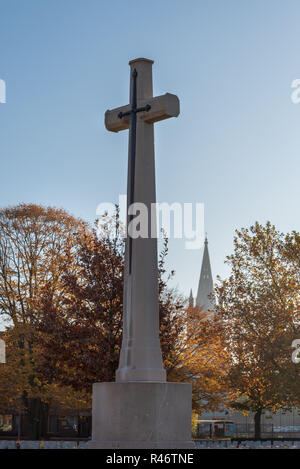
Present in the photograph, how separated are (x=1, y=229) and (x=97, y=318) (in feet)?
47.7

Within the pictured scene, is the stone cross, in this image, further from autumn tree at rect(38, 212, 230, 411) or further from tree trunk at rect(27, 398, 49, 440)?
tree trunk at rect(27, 398, 49, 440)

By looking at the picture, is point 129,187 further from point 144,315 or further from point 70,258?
point 70,258

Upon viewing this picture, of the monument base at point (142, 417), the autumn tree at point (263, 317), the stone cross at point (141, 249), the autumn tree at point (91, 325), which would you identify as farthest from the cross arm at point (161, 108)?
the autumn tree at point (263, 317)

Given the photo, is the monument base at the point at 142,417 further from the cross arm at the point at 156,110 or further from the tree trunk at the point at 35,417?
the tree trunk at the point at 35,417

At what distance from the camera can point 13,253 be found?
3547 cm

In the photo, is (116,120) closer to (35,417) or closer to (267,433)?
(35,417)

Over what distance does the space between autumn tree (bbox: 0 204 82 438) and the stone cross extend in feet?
67.0

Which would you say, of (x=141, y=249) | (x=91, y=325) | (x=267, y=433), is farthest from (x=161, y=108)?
(x=267, y=433)

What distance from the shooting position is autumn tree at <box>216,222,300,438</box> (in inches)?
1180

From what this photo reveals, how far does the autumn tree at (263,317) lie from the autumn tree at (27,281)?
29.3 feet

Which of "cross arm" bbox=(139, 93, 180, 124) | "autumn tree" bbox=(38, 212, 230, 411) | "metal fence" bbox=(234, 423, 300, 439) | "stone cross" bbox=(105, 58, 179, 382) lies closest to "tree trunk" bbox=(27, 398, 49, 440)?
"autumn tree" bbox=(38, 212, 230, 411)

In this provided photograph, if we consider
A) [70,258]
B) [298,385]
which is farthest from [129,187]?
[298,385]

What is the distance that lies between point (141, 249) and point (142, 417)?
3106 millimetres

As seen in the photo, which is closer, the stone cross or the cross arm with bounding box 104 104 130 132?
the stone cross
